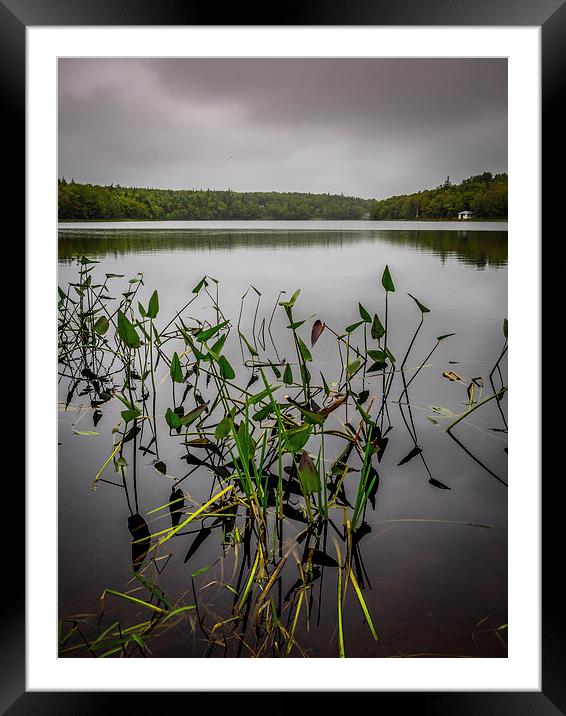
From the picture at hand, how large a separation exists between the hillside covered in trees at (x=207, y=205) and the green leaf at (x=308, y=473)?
6.30 ft

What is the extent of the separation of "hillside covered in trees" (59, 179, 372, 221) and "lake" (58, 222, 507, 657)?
6 centimetres

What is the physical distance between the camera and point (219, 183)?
2.75 m

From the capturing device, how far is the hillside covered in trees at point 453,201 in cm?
258

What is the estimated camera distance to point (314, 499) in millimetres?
1296

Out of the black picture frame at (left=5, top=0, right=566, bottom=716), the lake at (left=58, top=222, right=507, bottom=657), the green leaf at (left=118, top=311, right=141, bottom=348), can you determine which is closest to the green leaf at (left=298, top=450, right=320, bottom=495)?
the lake at (left=58, top=222, right=507, bottom=657)

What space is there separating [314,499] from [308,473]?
1.04ft

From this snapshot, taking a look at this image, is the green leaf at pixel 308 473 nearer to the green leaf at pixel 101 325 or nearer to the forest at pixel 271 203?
the green leaf at pixel 101 325

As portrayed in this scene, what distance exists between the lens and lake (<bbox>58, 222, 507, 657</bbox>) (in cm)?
104

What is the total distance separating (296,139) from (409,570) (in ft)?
7.53

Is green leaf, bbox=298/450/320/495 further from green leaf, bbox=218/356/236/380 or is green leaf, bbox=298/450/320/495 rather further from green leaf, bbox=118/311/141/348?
green leaf, bbox=118/311/141/348

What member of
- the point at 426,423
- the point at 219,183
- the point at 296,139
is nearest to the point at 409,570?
the point at 426,423

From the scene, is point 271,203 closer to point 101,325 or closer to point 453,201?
point 453,201

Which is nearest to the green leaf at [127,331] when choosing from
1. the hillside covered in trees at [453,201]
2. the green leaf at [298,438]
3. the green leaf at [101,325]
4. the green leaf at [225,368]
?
the green leaf at [225,368]
